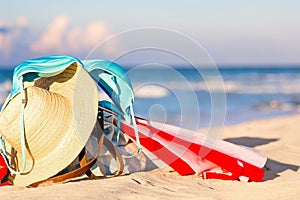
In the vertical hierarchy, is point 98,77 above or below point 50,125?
above

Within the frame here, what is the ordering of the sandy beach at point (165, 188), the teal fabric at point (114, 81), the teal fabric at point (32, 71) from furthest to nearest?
1. the teal fabric at point (114, 81)
2. the teal fabric at point (32, 71)
3. the sandy beach at point (165, 188)

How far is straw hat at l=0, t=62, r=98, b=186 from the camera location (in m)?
4.17

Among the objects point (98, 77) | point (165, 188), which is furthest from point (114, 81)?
point (165, 188)

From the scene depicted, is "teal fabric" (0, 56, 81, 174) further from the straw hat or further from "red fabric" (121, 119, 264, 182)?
"red fabric" (121, 119, 264, 182)

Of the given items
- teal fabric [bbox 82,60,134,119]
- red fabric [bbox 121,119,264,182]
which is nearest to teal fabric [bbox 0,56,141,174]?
teal fabric [bbox 82,60,134,119]

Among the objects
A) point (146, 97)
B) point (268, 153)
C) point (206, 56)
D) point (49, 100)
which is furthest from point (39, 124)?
point (146, 97)

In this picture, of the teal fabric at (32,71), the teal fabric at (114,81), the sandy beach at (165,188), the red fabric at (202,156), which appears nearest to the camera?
the sandy beach at (165,188)

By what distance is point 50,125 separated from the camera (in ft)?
13.9

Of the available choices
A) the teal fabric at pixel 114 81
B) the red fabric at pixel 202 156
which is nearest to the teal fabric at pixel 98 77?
the teal fabric at pixel 114 81

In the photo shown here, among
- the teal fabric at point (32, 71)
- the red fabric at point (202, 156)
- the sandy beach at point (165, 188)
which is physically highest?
the teal fabric at point (32, 71)

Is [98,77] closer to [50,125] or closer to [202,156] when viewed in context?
[50,125]

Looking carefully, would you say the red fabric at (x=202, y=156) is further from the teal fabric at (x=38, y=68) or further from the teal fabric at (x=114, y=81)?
the teal fabric at (x=38, y=68)

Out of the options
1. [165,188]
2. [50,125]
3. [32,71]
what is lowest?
[165,188]

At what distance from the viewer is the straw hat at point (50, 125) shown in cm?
417
